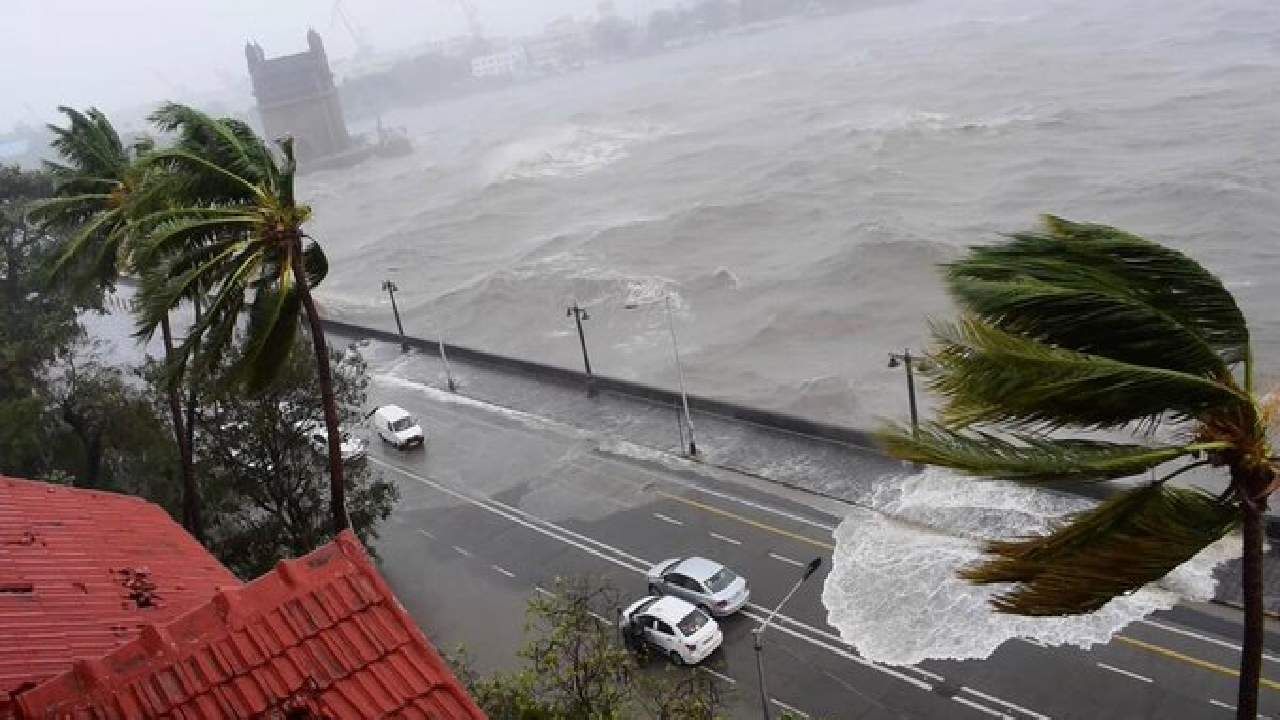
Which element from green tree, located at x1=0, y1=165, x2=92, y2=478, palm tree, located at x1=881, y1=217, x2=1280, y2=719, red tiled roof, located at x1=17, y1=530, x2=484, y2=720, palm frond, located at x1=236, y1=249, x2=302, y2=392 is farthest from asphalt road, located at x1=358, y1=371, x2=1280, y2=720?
red tiled roof, located at x1=17, y1=530, x2=484, y2=720

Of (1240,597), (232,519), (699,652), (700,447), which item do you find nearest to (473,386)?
(700,447)

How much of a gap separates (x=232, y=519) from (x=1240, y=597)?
→ 24925mm

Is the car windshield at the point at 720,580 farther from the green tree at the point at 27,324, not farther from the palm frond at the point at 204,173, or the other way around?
the green tree at the point at 27,324

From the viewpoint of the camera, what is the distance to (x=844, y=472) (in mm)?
32219

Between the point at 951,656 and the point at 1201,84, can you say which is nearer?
the point at 951,656

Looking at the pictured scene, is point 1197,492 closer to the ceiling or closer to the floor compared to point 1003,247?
closer to the floor

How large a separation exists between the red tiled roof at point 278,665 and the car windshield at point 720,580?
18.3 metres

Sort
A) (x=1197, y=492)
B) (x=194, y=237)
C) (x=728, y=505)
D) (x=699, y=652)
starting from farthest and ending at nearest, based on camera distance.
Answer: (x=728, y=505)
(x=699, y=652)
(x=194, y=237)
(x=1197, y=492)

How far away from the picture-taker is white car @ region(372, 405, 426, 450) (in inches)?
1537

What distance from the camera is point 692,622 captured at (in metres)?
23.7

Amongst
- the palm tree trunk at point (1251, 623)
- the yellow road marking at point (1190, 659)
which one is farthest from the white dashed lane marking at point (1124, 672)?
the palm tree trunk at point (1251, 623)

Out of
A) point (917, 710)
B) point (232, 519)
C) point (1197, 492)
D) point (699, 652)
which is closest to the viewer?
point (1197, 492)

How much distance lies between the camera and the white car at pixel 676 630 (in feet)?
76.6

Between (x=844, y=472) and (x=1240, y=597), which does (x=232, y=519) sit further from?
(x=1240, y=597)
